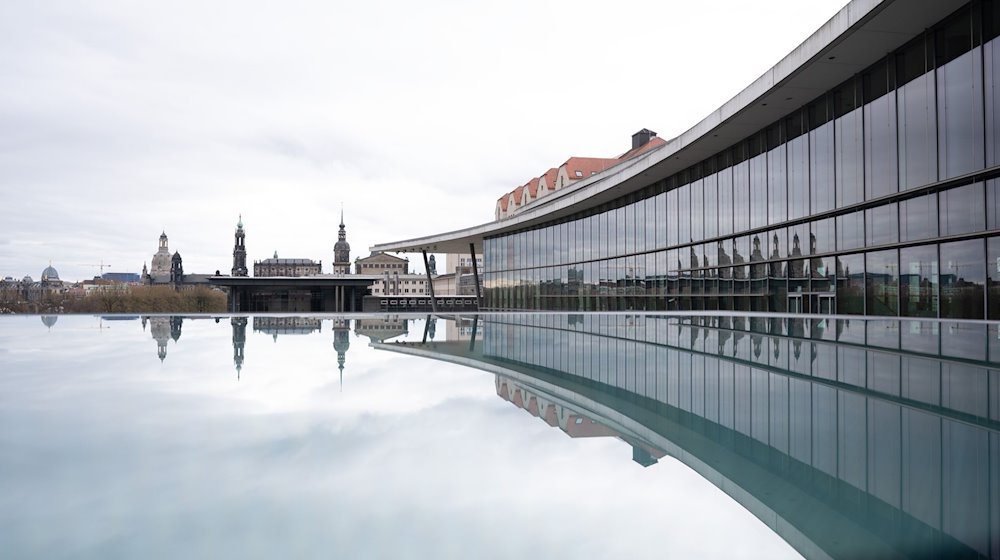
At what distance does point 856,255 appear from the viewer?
18.0 m

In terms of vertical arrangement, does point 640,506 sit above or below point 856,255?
below

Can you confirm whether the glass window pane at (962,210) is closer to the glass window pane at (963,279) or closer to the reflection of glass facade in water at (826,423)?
the glass window pane at (963,279)

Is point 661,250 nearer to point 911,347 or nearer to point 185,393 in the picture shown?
point 911,347

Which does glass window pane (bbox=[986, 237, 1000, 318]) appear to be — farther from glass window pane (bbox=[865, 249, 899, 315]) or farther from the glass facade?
glass window pane (bbox=[865, 249, 899, 315])

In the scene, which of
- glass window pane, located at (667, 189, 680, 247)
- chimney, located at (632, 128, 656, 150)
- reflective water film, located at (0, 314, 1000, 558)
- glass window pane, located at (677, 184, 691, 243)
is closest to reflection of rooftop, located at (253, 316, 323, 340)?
reflective water film, located at (0, 314, 1000, 558)

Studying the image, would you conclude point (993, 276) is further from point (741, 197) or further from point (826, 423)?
point (826, 423)

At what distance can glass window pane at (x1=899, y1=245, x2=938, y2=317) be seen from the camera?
15375 mm

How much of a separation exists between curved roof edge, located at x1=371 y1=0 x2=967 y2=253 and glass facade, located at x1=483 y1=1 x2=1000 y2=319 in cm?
52

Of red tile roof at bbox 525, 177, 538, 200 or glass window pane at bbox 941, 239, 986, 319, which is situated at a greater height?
red tile roof at bbox 525, 177, 538, 200

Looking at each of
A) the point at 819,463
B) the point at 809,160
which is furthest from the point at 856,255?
the point at 819,463

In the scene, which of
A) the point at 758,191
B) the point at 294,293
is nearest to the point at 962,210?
the point at 758,191

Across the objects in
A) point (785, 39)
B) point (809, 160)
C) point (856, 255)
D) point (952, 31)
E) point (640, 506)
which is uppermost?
point (785, 39)

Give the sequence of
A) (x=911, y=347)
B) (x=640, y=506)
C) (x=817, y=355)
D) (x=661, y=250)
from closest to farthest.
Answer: (x=640, y=506) → (x=817, y=355) → (x=911, y=347) → (x=661, y=250)

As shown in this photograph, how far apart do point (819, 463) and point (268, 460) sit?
3116 mm
